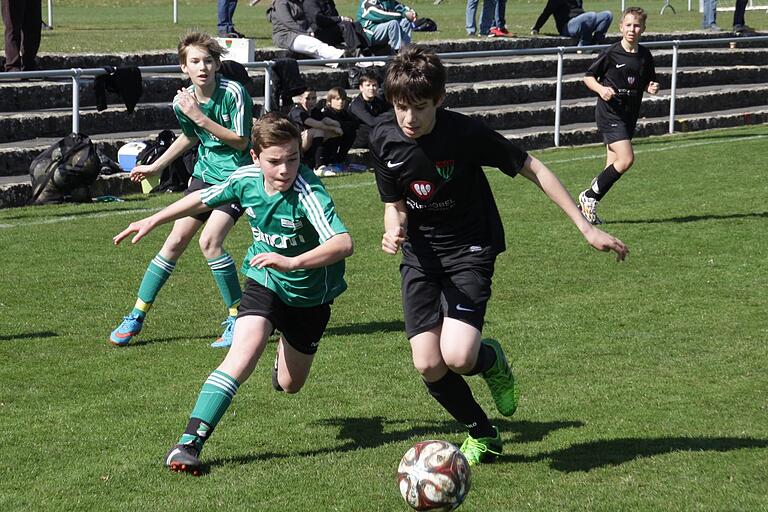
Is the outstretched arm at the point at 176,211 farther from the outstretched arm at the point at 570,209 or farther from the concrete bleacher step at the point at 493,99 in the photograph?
the concrete bleacher step at the point at 493,99

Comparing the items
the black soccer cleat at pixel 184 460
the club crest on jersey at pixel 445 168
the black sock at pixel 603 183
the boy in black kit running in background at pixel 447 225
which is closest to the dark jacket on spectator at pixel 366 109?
the black sock at pixel 603 183

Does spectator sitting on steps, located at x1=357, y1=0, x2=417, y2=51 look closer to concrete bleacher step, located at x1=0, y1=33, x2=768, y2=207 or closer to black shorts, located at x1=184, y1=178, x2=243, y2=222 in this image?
concrete bleacher step, located at x1=0, y1=33, x2=768, y2=207

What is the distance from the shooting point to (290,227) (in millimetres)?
5844

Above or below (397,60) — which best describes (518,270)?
below

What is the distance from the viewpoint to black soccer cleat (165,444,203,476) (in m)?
5.44

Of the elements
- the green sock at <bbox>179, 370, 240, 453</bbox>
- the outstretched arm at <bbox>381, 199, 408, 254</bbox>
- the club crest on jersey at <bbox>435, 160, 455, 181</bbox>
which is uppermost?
the club crest on jersey at <bbox>435, 160, 455, 181</bbox>

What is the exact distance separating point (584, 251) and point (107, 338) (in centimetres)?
472

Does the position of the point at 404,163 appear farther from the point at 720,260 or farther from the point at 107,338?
the point at 720,260

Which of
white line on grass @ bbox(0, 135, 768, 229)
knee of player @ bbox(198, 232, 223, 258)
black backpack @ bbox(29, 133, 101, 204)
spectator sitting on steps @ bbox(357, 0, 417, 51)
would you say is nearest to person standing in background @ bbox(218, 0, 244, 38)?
spectator sitting on steps @ bbox(357, 0, 417, 51)

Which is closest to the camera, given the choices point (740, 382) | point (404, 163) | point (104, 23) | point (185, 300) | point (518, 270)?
point (404, 163)

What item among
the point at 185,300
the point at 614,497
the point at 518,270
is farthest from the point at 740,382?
the point at 185,300

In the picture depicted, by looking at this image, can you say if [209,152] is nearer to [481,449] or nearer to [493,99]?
[481,449]

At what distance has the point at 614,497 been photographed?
5.13 m

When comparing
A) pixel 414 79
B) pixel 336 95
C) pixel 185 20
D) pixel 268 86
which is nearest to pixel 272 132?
pixel 414 79
